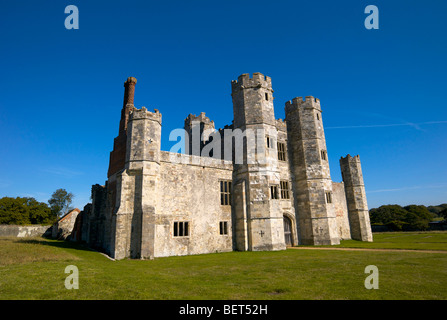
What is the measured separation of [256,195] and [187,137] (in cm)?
1404

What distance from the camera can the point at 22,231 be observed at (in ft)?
116

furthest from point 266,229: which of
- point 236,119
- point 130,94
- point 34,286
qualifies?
point 130,94

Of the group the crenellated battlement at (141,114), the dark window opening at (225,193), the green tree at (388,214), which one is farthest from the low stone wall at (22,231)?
the green tree at (388,214)

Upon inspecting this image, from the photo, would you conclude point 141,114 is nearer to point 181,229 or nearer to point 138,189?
point 138,189

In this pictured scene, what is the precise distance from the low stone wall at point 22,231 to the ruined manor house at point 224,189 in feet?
44.4

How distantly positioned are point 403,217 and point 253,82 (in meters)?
58.1

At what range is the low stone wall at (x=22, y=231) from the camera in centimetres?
3469

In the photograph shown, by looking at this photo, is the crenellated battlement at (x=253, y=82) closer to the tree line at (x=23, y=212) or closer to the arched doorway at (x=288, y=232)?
the arched doorway at (x=288, y=232)

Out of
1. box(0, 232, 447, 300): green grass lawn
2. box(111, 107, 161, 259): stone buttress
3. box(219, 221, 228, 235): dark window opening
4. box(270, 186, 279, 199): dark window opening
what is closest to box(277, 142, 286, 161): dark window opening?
box(270, 186, 279, 199): dark window opening

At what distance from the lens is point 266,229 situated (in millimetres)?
19859

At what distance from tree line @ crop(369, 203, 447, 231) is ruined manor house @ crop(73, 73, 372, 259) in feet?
110

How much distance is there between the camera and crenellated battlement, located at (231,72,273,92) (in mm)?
22891

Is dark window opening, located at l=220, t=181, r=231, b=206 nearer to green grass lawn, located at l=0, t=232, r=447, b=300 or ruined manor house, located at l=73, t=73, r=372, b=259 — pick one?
ruined manor house, located at l=73, t=73, r=372, b=259
